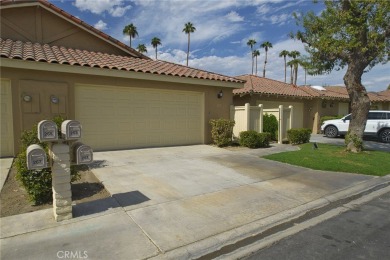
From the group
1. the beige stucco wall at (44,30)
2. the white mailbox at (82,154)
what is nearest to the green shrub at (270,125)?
the beige stucco wall at (44,30)

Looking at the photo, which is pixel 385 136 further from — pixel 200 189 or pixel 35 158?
pixel 35 158

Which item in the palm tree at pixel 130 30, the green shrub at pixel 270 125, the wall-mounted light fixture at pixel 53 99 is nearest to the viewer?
the wall-mounted light fixture at pixel 53 99

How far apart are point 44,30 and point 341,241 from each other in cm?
1181

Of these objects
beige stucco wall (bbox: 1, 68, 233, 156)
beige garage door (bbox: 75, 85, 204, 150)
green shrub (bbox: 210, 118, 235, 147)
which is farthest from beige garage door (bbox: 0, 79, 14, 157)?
green shrub (bbox: 210, 118, 235, 147)

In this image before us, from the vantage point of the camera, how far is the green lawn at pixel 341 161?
7617 millimetres

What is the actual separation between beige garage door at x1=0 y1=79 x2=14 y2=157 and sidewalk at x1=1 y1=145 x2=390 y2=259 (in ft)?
9.65

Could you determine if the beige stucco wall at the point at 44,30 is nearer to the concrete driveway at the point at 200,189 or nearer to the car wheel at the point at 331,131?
the concrete driveway at the point at 200,189

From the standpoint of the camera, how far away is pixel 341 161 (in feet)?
28.1

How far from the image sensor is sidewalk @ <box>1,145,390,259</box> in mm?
3301

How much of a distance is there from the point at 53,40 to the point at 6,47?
2.61m

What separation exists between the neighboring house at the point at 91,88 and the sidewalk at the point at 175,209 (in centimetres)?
235

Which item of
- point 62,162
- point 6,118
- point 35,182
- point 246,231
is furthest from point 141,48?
point 246,231

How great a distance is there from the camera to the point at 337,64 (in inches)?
430

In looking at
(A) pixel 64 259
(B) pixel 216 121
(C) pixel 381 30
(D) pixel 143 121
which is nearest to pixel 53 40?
(D) pixel 143 121
